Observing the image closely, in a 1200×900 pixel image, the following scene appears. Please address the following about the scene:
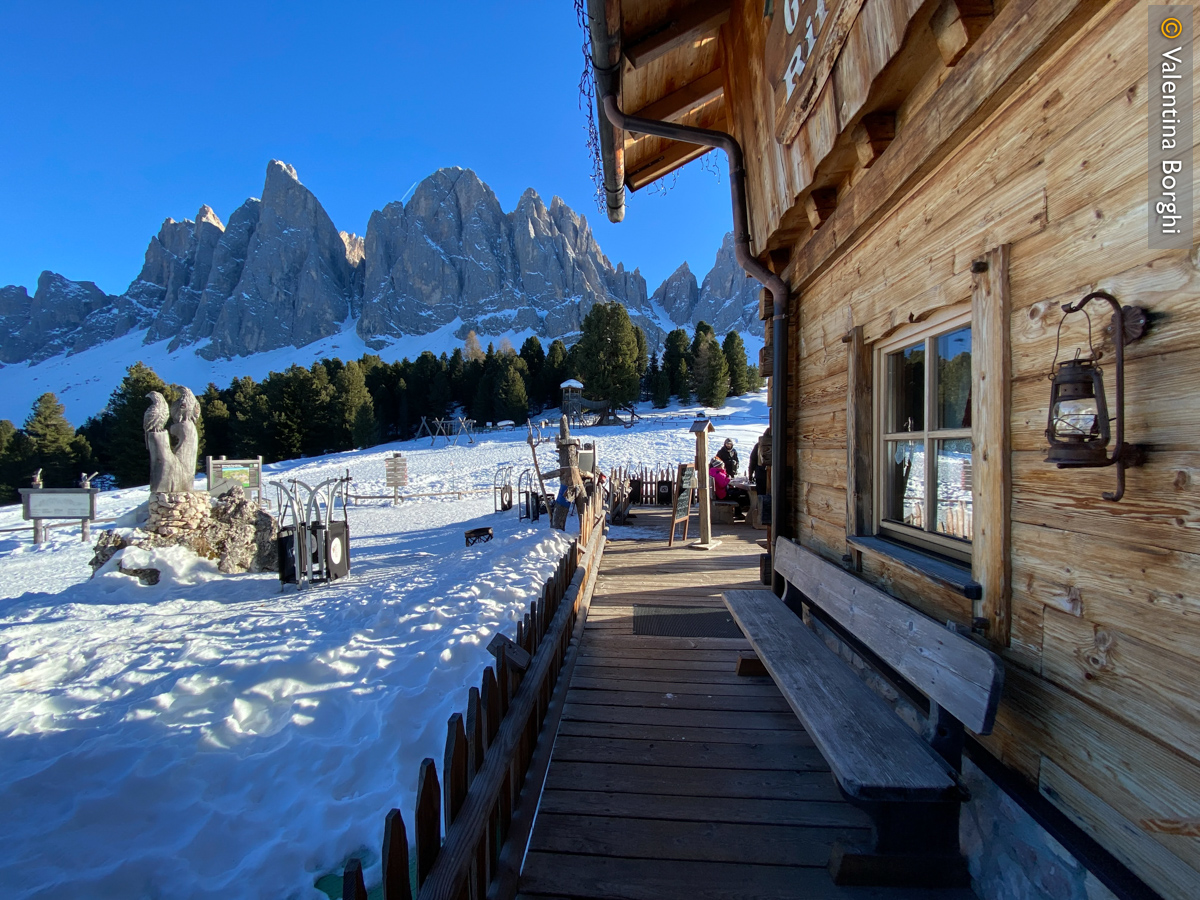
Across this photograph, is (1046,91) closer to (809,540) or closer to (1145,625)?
(1145,625)

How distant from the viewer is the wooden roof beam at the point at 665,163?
529cm

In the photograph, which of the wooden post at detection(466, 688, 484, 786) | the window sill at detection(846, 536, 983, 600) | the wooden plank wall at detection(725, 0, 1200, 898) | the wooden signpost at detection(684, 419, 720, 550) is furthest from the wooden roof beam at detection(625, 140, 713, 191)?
the wooden post at detection(466, 688, 484, 786)

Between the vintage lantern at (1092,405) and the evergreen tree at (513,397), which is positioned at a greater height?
the evergreen tree at (513,397)

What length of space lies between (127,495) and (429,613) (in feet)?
85.0

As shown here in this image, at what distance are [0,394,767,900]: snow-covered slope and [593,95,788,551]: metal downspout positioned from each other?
2.59 m

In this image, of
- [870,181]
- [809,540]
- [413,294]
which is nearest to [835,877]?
[809,540]

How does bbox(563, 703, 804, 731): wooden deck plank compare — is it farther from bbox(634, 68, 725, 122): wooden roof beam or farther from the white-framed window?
bbox(634, 68, 725, 122): wooden roof beam

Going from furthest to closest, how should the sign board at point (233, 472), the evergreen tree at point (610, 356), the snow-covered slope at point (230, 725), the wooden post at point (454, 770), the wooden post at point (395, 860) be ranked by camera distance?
1. the evergreen tree at point (610, 356)
2. the sign board at point (233, 472)
3. the snow-covered slope at point (230, 725)
4. the wooden post at point (454, 770)
5. the wooden post at point (395, 860)

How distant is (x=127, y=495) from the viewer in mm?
22734

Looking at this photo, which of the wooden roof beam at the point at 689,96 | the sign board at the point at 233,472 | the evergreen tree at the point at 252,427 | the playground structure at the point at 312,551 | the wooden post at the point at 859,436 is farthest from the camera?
the evergreen tree at the point at 252,427

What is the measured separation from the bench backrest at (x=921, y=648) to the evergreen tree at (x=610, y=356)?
38140 mm

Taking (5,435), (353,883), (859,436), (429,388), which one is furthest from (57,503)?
(429,388)

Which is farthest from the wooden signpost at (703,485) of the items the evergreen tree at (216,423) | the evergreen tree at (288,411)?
the evergreen tree at (216,423)

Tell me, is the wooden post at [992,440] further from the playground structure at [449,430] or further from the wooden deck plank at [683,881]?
the playground structure at [449,430]
